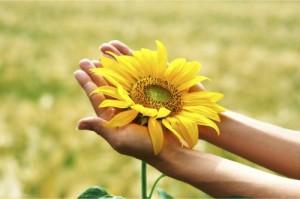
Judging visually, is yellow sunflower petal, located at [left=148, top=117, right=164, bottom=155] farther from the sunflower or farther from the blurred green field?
the blurred green field

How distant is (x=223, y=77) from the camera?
6.54ft

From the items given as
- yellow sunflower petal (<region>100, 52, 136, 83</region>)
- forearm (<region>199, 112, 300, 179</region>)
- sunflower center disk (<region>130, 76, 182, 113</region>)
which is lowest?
sunflower center disk (<region>130, 76, 182, 113</region>)

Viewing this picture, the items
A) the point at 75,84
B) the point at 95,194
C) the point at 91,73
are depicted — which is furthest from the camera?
the point at 75,84

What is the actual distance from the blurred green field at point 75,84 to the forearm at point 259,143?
0.38 metres

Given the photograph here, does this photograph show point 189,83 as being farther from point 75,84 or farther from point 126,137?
point 75,84

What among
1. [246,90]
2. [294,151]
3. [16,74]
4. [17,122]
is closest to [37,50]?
[16,74]

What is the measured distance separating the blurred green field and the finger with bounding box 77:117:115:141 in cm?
44

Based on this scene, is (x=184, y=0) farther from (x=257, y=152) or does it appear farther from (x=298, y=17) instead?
(x=257, y=152)

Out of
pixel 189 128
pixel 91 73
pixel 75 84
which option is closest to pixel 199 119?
pixel 189 128

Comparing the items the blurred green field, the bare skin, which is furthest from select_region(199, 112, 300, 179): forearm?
the blurred green field

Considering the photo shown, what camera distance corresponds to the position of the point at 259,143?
647mm

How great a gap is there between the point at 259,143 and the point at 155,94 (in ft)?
0.44

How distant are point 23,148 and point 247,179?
0.82 meters

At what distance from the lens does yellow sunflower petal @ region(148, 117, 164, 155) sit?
1.67 feet
